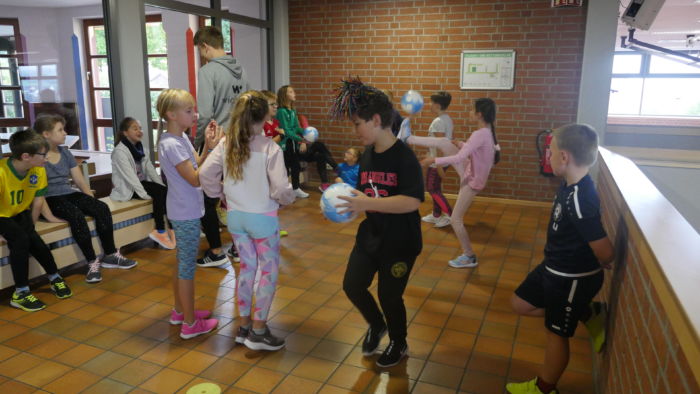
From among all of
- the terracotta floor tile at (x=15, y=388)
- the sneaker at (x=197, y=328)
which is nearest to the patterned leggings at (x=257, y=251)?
the sneaker at (x=197, y=328)

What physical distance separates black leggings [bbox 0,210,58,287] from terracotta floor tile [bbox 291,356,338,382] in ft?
6.74

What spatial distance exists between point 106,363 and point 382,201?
1697mm

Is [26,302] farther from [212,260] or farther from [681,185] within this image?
[681,185]

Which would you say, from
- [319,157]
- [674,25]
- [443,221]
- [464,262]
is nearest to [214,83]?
[464,262]

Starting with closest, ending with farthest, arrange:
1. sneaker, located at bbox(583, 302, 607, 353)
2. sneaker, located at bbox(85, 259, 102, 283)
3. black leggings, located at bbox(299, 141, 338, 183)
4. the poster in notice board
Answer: sneaker, located at bbox(583, 302, 607, 353) → sneaker, located at bbox(85, 259, 102, 283) → the poster in notice board → black leggings, located at bbox(299, 141, 338, 183)

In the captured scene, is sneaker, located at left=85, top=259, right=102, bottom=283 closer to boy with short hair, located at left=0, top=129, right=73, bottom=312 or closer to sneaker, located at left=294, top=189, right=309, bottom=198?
boy with short hair, located at left=0, top=129, right=73, bottom=312

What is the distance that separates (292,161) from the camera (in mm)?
6418


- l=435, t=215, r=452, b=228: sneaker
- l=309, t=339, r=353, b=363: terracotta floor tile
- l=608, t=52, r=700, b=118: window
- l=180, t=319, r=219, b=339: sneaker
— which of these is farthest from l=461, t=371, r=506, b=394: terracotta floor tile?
l=608, t=52, r=700, b=118: window

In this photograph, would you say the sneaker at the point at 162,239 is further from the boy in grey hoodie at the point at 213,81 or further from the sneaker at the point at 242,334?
the sneaker at the point at 242,334

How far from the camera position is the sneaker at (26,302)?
127 inches

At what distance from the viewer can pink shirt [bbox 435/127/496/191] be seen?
3832 millimetres

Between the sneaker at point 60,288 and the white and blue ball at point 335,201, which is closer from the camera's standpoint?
the white and blue ball at point 335,201

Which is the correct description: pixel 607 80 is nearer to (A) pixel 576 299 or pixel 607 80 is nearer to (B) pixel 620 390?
(A) pixel 576 299

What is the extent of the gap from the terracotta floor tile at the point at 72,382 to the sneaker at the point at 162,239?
1.93m
